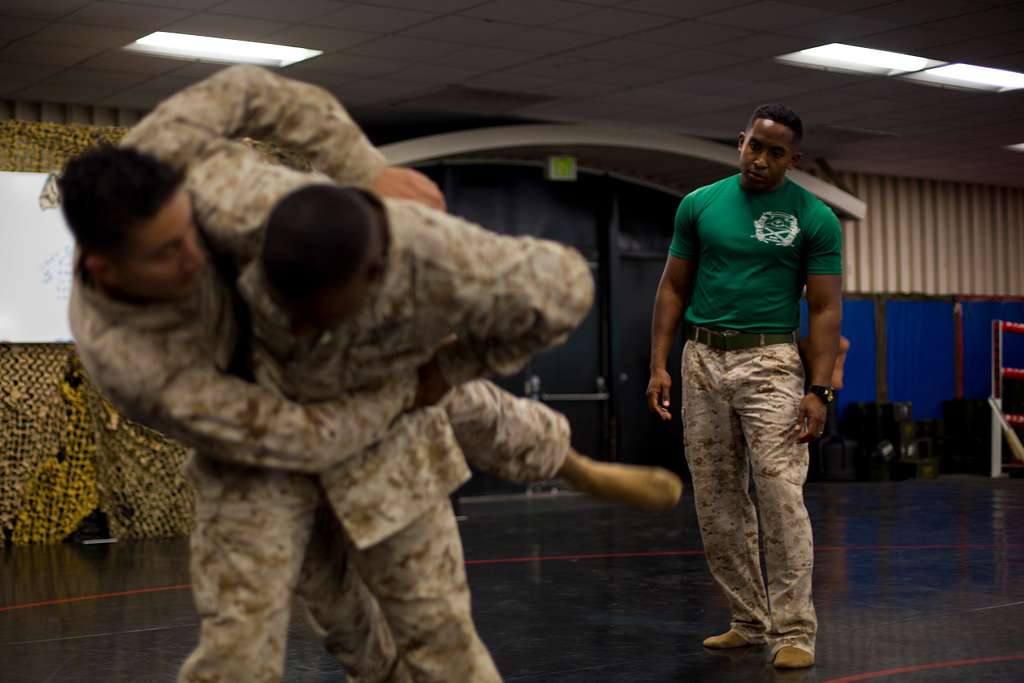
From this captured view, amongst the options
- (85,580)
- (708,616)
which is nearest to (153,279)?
(708,616)

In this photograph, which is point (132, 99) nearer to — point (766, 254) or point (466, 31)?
point (466, 31)

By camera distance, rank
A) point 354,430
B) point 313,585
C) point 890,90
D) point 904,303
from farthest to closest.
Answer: point 904,303
point 890,90
point 313,585
point 354,430

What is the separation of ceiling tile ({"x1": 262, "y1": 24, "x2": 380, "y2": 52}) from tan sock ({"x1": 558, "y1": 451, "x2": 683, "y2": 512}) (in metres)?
6.16

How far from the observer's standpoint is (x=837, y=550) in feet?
25.1

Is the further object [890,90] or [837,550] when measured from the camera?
[890,90]

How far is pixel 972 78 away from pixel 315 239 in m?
9.61

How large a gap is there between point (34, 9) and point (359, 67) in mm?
2431

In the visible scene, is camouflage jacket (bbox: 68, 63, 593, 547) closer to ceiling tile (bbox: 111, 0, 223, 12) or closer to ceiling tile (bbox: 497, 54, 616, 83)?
ceiling tile (bbox: 111, 0, 223, 12)

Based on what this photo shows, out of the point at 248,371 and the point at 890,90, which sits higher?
the point at 890,90

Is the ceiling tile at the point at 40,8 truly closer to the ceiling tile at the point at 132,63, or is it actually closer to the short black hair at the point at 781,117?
the ceiling tile at the point at 132,63

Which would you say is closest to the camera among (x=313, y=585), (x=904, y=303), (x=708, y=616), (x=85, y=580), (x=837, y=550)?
(x=313, y=585)

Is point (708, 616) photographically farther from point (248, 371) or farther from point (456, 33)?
point (456, 33)

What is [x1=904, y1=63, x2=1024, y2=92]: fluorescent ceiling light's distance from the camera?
10297 millimetres

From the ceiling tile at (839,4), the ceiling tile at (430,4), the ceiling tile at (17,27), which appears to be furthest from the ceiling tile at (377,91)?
the ceiling tile at (839,4)
